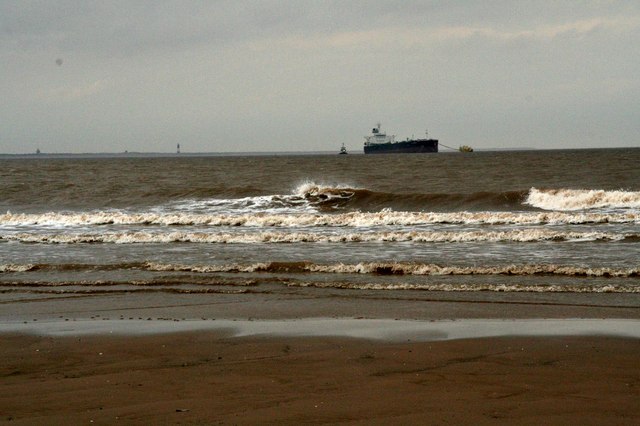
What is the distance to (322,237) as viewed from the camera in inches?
715

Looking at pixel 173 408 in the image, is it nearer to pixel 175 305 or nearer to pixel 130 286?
pixel 175 305

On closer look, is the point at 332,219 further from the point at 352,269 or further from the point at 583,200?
the point at 583,200

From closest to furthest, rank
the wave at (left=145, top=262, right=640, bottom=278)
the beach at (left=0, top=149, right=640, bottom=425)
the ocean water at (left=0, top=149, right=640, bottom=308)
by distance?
1. the beach at (left=0, top=149, right=640, bottom=425)
2. the ocean water at (left=0, top=149, right=640, bottom=308)
3. the wave at (left=145, top=262, right=640, bottom=278)

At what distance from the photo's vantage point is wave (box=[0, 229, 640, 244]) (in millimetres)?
16906

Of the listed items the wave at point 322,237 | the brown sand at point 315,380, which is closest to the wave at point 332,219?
the wave at point 322,237

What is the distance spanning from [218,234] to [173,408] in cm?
1414

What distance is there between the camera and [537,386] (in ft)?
19.3

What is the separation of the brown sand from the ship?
123m

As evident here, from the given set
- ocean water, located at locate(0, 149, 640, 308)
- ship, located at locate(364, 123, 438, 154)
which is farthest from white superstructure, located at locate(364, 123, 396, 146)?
ocean water, located at locate(0, 149, 640, 308)

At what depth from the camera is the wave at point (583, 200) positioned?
25.2 m

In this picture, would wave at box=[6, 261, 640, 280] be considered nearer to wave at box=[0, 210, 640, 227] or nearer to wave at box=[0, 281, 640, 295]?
wave at box=[0, 281, 640, 295]

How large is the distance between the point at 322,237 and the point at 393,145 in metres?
117

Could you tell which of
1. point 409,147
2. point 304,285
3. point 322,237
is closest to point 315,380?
point 304,285

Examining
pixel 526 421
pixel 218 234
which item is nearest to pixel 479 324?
pixel 526 421
